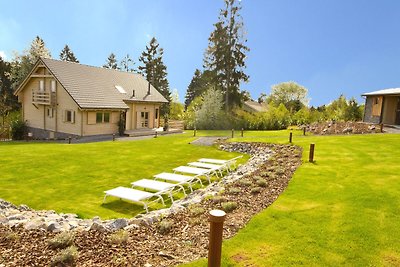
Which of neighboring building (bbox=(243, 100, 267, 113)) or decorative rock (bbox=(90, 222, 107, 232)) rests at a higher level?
neighboring building (bbox=(243, 100, 267, 113))

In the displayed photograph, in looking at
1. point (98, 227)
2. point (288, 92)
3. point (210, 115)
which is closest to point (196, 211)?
point (98, 227)

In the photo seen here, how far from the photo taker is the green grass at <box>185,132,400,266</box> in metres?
5.49

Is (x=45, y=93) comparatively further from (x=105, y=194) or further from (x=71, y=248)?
(x=71, y=248)

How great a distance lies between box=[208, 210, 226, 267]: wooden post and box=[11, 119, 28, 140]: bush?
3311 centimetres

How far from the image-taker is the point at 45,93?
97.3 feet

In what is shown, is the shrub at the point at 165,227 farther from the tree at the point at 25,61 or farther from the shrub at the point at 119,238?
the tree at the point at 25,61

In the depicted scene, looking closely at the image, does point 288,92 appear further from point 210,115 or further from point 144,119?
point 144,119

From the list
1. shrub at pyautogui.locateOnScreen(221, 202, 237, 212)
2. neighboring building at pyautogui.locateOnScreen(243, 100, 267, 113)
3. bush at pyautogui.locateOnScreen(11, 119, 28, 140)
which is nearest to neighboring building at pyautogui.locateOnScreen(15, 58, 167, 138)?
bush at pyautogui.locateOnScreen(11, 119, 28, 140)

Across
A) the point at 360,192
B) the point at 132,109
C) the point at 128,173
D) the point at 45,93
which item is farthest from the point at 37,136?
the point at 360,192

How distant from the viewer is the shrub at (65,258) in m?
4.98

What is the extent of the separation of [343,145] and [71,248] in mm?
16223

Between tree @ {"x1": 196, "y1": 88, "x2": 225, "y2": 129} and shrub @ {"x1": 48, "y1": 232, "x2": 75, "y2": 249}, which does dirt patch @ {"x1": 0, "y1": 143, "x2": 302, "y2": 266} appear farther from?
tree @ {"x1": 196, "y1": 88, "x2": 225, "y2": 129}

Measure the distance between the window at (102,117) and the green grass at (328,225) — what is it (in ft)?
73.8

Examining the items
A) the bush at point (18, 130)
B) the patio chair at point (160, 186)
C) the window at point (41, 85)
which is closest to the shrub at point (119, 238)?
the patio chair at point (160, 186)
